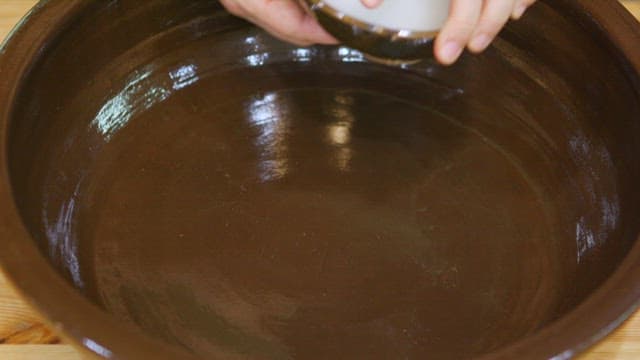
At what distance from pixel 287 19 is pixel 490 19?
A: 17 cm

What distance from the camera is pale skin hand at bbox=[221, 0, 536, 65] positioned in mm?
652

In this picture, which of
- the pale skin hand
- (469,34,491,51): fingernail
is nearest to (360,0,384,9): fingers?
the pale skin hand

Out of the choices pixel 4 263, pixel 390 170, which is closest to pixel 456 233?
pixel 390 170

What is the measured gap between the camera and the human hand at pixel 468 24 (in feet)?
2.12

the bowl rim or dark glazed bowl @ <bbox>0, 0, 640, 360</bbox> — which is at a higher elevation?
the bowl rim

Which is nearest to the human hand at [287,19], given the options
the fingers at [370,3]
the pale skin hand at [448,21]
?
the pale skin hand at [448,21]

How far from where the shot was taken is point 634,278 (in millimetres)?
571

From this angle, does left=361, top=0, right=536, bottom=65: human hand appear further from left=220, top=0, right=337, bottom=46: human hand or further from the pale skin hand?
left=220, top=0, right=337, bottom=46: human hand

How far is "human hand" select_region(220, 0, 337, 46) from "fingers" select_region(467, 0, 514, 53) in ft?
0.39

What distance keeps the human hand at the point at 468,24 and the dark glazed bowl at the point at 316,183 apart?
121 mm

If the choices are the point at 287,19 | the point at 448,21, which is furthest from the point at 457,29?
the point at 287,19

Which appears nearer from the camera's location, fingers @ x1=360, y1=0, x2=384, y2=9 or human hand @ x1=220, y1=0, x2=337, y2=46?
fingers @ x1=360, y1=0, x2=384, y2=9

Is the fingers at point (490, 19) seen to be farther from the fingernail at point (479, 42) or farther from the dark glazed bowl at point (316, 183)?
the dark glazed bowl at point (316, 183)

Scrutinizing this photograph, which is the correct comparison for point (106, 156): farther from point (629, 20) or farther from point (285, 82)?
point (629, 20)
